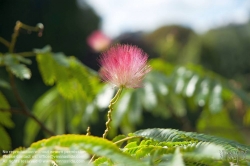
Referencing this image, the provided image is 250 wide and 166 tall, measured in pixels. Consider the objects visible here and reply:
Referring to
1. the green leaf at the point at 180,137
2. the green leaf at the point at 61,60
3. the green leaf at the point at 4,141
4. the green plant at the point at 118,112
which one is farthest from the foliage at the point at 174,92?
the green leaf at the point at 180,137

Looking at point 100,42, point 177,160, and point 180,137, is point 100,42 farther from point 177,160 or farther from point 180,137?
point 177,160

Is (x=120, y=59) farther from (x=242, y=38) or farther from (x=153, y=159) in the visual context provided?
(x=242, y=38)

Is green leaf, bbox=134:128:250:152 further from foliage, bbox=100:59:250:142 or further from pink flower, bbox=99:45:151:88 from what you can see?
foliage, bbox=100:59:250:142

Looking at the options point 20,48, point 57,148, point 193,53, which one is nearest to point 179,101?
point 57,148

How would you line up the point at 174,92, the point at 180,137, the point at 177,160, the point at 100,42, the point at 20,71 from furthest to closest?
the point at 100,42 < the point at 174,92 < the point at 20,71 < the point at 180,137 < the point at 177,160

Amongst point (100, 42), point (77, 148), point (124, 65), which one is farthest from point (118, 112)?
point (77, 148)

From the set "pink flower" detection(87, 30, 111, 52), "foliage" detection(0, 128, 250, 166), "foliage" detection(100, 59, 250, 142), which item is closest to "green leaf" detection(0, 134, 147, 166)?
"foliage" detection(0, 128, 250, 166)
